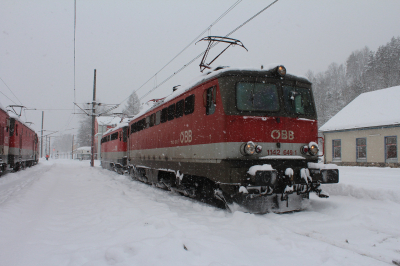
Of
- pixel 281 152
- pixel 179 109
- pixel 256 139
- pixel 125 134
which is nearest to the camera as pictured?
pixel 256 139

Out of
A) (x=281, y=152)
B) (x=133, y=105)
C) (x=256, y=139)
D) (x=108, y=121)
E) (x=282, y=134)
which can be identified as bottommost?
(x=281, y=152)

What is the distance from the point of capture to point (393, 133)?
59.3ft

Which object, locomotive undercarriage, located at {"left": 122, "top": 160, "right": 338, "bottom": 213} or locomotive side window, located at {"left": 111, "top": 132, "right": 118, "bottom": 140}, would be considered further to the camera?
locomotive side window, located at {"left": 111, "top": 132, "right": 118, "bottom": 140}

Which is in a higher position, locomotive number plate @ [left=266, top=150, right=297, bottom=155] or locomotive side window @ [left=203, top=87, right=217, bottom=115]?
locomotive side window @ [left=203, top=87, right=217, bottom=115]

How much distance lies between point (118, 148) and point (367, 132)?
1660 centimetres

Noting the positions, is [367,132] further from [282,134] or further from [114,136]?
[114,136]

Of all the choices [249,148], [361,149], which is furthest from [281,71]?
[361,149]

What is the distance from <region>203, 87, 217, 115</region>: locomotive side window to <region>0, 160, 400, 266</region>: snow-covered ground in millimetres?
2258

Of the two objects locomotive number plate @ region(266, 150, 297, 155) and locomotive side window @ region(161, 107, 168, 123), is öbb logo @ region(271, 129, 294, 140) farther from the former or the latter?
locomotive side window @ region(161, 107, 168, 123)

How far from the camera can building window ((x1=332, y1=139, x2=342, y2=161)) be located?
856 inches

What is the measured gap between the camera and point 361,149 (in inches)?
797

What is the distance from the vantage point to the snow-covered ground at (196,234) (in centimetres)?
363

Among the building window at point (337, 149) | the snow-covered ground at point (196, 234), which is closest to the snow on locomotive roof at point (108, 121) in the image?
the building window at point (337, 149)

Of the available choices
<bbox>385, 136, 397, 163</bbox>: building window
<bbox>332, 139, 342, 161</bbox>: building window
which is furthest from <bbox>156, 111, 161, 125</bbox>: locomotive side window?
<bbox>332, 139, 342, 161</bbox>: building window
